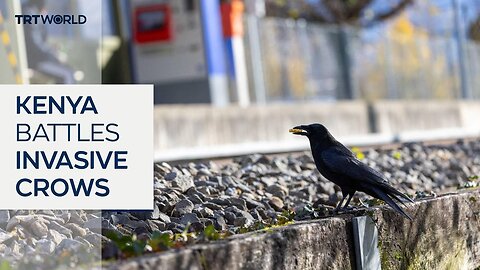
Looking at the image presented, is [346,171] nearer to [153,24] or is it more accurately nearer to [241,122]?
[241,122]

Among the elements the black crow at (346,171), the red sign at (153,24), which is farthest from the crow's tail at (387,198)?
the red sign at (153,24)

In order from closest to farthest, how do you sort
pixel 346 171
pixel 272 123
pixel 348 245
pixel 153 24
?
pixel 348 245, pixel 346 171, pixel 272 123, pixel 153 24

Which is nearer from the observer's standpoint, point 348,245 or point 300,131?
point 348,245

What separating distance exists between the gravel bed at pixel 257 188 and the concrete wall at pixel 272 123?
73.8 inches

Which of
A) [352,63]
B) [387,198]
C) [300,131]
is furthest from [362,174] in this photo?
[352,63]

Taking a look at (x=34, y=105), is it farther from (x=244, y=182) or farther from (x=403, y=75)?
(x=403, y=75)

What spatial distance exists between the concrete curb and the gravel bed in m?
0.31

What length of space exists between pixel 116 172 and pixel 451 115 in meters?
16.3

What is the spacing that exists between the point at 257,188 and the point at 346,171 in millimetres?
1950

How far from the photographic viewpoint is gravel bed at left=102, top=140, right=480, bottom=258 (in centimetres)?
571

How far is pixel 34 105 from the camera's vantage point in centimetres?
473

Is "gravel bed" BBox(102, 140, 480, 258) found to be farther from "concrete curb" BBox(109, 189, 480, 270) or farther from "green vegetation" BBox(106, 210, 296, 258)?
"concrete curb" BBox(109, 189, 480, 270)

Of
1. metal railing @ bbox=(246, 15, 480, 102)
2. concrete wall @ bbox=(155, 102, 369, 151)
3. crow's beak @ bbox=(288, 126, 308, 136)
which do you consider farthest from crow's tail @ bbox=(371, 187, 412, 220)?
metal railing @ bbox=(246, 15, 480, 102)

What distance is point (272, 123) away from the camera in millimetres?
14445
